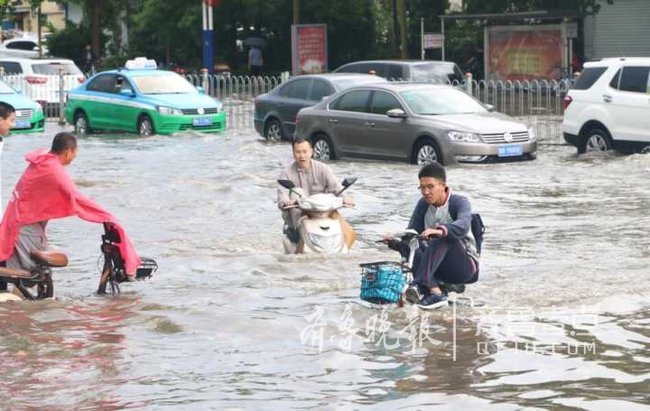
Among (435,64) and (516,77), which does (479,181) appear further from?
(516,77)

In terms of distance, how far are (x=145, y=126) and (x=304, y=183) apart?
55.8 ft

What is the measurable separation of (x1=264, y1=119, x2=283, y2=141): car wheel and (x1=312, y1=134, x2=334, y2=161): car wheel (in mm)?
Answer: 3204

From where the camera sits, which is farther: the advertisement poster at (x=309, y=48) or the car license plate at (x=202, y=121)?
the advertisement poster at (x=309, y=48)

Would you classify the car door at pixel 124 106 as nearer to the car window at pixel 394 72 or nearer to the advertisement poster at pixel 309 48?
the car window at pixel 394 72

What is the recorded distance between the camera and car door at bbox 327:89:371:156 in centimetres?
2386

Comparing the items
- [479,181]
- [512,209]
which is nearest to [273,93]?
[479,181]

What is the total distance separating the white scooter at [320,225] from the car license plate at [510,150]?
9518mm

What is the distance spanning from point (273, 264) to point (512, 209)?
532 cm

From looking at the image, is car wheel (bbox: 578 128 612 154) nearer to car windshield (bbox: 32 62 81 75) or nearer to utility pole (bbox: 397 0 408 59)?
car windshield (bbox: 32 62 81 75)

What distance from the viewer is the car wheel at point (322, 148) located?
80.3 ft

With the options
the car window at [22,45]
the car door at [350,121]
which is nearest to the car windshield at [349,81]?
the car door at [350,121]

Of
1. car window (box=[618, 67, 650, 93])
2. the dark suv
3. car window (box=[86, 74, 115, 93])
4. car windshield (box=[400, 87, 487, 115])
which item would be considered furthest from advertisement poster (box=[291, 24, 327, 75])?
car window (box=[618, 67, 650, 93])

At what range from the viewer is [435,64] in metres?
32.0

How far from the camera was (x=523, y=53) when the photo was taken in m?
40.4
